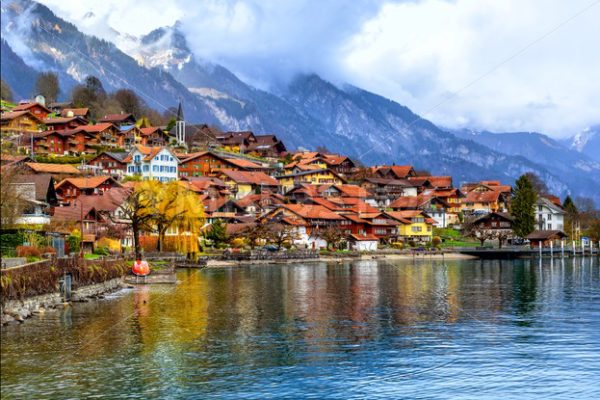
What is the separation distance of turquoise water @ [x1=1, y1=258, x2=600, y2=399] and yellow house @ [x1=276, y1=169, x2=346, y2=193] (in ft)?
357

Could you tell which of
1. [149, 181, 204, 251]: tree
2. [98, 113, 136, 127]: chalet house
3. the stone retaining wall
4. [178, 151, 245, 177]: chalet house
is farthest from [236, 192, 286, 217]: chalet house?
the stone retaining wall

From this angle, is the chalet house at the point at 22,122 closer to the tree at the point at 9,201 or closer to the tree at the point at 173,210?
the tree at the point at 173,210

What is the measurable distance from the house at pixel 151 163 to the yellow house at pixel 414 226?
43.9 metres

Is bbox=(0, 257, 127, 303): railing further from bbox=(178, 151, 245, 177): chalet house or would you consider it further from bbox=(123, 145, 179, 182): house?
bbox=(178, 151, 245, 177): chalet house

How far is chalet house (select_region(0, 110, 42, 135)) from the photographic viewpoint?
13650 cm

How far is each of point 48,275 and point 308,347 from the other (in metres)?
19.2

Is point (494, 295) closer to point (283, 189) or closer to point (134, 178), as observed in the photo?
point (134, 178)

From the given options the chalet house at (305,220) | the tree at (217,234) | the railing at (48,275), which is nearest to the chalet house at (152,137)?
the chalet house at (305,220)

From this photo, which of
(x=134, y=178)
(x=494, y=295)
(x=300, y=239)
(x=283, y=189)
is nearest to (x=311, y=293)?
(x=494, y=295)

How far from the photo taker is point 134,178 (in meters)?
130

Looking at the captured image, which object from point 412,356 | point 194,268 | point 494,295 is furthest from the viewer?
point 194,268

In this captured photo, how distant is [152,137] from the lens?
167625 millimetres

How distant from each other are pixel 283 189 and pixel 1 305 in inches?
4721

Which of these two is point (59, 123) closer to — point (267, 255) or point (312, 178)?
point (312, 178)
